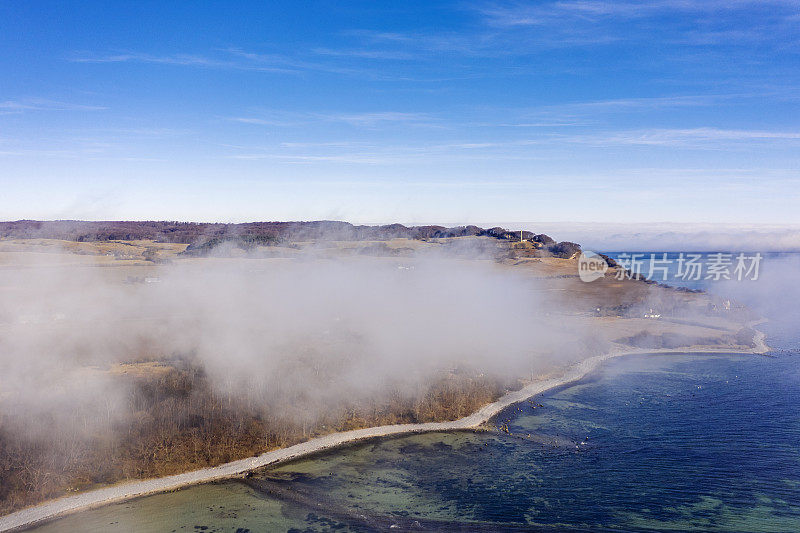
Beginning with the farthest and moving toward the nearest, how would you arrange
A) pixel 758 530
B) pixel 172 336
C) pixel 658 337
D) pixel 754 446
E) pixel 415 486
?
pixel 658 337, pixel 172 336, pixel 754 446, pixel 415 486, pixel 758 530

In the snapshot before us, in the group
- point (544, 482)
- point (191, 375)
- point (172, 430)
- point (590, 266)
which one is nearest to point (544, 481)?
point (544, 482)

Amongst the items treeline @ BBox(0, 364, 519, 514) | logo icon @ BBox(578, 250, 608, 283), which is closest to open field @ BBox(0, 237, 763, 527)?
treeline @ BBox(0, 364, 519, 514)

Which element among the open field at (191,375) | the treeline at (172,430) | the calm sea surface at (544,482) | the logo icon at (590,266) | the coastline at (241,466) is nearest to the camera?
the coastline at (241,466)

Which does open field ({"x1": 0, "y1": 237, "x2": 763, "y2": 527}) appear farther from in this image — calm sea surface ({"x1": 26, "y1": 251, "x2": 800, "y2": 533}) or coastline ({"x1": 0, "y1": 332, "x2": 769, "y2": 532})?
calm sea surface ({"x1": 26, "y1": 251, "x2": 800, "y2": 533})

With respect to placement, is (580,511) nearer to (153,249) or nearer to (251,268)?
(251,268)

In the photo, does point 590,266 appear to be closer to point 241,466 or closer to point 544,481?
point 544,481

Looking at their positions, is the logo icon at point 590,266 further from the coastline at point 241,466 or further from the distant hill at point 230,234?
the coastline at point 241,466

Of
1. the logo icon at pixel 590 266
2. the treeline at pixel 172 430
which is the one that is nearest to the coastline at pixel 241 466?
the treeline at pixel 172 430

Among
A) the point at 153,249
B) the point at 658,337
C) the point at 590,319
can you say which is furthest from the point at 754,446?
the point at 153,249
